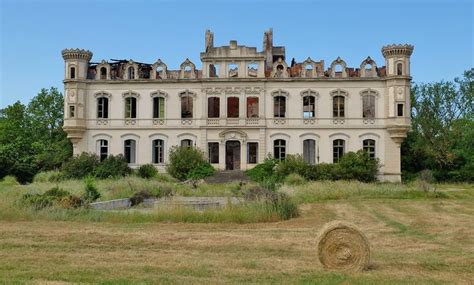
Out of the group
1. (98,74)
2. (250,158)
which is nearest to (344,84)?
(250,158)

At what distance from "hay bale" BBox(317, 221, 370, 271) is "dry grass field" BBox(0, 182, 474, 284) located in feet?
0.70

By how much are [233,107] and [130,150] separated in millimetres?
8594

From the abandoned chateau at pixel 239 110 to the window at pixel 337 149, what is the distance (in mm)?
75

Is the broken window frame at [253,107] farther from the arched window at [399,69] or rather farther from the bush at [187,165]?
the arched window at [399,69]

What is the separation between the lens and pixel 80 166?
43219 millimetres

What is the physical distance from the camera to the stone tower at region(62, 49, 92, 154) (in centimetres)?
4666

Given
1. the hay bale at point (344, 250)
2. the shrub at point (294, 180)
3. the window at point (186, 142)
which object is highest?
the window at point (186, 142)

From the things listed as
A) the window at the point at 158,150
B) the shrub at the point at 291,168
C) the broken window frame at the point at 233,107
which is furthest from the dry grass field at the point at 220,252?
the window at the point at 158,150

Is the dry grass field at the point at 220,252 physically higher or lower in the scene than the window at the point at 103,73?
lower

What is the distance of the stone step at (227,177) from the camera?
42156 millimetres

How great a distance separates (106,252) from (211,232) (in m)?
4.07

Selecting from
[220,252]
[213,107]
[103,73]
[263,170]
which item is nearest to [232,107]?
[213,107]

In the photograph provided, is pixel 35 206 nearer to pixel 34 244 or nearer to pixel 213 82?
pixel 34 244

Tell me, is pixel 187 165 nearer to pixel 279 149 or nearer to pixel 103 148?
pixel 279 149
